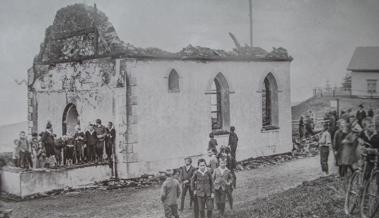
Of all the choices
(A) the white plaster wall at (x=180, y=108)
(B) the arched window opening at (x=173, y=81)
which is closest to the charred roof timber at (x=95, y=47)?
(A) the white plaster wall at (x=180, y=108)

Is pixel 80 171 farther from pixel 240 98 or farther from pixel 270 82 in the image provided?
pixel 270 82

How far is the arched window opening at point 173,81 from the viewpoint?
11.5m

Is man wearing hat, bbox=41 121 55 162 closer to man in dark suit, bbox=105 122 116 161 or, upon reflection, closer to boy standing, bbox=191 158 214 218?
man in dark suit, bbox=105 122 116 161

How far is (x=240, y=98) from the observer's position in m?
12.7

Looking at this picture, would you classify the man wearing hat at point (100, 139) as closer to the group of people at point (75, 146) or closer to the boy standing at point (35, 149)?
the group of people at point (75, 146)

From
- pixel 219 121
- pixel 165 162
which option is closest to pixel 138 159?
pixel 165 162

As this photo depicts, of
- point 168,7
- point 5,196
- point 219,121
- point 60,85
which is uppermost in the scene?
point 168,7

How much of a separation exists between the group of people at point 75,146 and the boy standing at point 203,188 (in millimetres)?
3932

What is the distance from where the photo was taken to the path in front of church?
27.9 ft

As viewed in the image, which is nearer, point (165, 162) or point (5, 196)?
point (5, 196)

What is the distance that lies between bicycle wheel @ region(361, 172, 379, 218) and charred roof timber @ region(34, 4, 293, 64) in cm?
594

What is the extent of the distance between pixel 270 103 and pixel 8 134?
7309 millimetres

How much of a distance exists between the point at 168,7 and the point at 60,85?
5152mm

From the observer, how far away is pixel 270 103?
1371 centimetres
